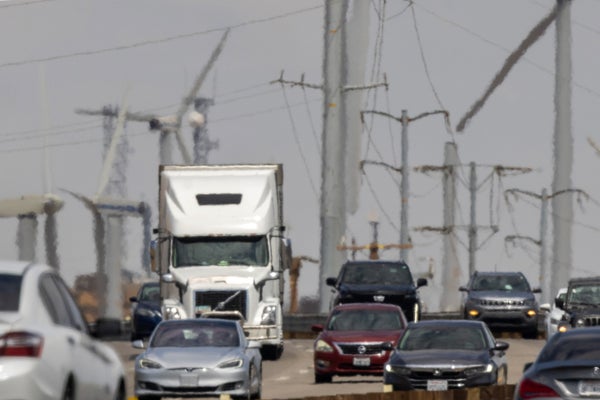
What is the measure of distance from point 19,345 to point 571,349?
27.4 ft

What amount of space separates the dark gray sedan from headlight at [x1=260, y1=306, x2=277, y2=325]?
42.5 feet

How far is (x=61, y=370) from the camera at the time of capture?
13016 millimetres

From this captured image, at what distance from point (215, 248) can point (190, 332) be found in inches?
459

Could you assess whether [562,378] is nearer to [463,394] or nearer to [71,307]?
[71,307]

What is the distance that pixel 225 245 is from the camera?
41219 millimetres

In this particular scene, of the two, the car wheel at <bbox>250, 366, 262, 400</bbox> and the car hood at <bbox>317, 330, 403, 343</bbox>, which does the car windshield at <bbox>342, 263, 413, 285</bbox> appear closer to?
the car hood at <bbox>317, 330, 403, 343</bbox>

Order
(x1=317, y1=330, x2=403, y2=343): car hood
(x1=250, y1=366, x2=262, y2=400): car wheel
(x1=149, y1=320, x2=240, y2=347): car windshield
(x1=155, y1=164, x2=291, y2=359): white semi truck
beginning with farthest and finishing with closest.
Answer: (x1=155, y1=164, x2=291, y2=359): white semi truck < (x1=317, y1=330, x2=403, y2=343): car hood < (x1=149, y1=320, x2=240, y2=347): car windshield < (x1=250, y1=366, x2=262, y2=400): car wheel

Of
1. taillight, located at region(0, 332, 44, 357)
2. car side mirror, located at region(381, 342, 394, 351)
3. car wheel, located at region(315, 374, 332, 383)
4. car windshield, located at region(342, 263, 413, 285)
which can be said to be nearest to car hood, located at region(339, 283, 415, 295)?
car windshield, located at region(342, 263, 413, 285)

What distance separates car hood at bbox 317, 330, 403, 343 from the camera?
36.3 m

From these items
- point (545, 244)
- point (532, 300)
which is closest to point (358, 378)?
point (532, 300)

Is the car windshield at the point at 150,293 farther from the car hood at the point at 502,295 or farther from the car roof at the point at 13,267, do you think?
the car roof at the point at 13,267

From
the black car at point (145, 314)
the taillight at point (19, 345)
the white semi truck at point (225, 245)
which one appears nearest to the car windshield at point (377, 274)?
the black car at point (145, 314)

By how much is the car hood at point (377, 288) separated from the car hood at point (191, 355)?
61.9 ft

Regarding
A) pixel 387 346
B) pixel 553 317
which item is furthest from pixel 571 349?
pixel 553 317
